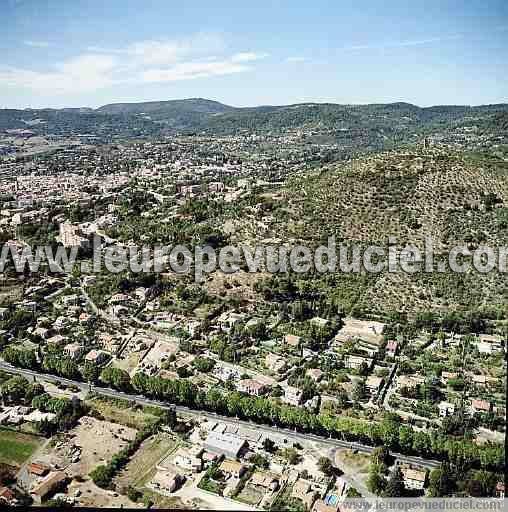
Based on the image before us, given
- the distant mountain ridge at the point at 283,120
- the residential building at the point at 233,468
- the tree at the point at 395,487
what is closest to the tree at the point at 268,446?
the residential building at the point at 233,468

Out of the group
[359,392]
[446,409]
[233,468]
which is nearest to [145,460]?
[233,468]

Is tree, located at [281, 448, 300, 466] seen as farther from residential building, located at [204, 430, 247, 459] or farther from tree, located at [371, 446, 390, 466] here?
tree, located at [371, 446, 390, 466]

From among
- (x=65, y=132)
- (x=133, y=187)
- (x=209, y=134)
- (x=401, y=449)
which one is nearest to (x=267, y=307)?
(x=401, y=449)

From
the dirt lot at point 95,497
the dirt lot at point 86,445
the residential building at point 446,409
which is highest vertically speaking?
the residential building at point 446,409

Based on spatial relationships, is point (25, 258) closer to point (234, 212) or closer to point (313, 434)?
point (234, 212)

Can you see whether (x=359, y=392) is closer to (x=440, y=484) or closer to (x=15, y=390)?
(x=440, y=484)

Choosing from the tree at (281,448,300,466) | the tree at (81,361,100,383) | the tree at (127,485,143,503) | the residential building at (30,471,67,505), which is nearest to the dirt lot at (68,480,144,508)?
the tree at (127,485,143,503)

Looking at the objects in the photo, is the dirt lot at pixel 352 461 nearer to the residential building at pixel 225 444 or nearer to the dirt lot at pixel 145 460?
the residential building at pixel 225 444
